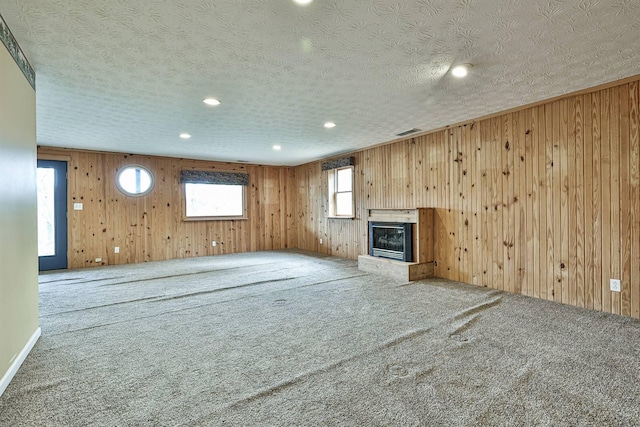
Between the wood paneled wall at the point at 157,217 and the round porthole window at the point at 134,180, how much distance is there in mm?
95

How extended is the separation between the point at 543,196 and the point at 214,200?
6.40 m

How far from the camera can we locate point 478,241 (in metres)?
4.18

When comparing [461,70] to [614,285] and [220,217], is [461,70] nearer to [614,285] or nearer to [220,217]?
[614,285]

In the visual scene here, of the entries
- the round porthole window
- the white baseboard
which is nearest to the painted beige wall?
the white baseboard

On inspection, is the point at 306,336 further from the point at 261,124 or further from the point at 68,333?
the point at 261,124

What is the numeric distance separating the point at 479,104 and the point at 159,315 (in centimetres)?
415

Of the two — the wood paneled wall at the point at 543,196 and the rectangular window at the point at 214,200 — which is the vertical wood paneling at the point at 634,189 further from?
the rectangular window at the point at 214,200

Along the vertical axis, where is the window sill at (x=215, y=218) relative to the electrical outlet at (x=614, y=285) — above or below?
above

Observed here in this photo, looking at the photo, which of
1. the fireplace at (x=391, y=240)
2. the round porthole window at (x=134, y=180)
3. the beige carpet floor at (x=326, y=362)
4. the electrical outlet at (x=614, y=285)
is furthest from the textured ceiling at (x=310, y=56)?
the beige carpet floor at (x=326, y=362)

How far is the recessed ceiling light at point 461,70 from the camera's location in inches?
101

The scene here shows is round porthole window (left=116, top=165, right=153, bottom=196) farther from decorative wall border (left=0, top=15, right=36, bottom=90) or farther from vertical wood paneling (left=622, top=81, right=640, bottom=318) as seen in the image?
vertical wood paneling (left=622, top=81, right=640, bottom=318)

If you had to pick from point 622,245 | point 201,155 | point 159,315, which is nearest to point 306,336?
point 159,315

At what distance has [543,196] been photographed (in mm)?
3496

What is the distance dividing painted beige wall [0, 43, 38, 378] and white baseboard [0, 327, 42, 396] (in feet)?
0.14
